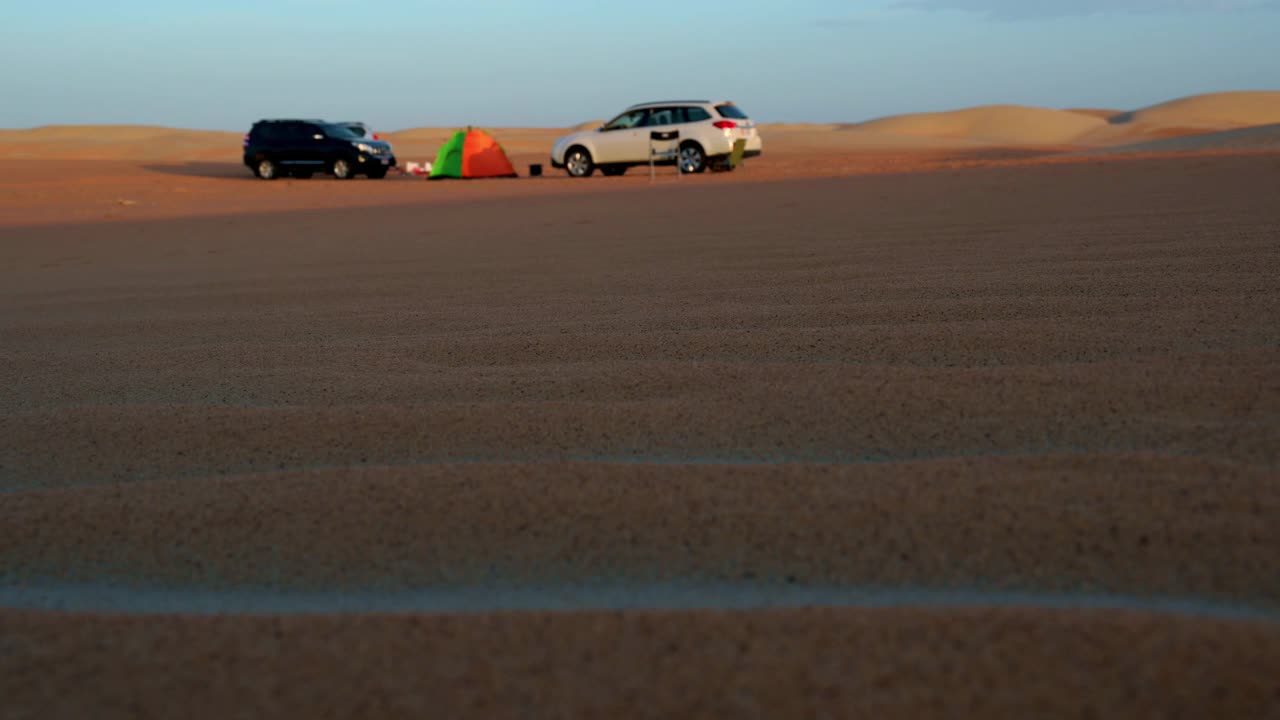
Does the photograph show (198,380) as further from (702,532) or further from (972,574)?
(972,574)

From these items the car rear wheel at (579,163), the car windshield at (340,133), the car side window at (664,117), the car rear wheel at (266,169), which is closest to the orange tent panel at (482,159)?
the car rear wheel at (579,163)

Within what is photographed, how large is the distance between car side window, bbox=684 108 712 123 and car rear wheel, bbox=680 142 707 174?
382mm

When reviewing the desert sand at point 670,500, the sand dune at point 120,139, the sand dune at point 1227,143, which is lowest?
the desert sand at point 670,500

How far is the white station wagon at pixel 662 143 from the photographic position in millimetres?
19562

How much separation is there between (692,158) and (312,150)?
718 cm

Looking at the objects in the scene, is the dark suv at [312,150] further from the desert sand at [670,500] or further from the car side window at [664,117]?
the desert sand at [670,500]

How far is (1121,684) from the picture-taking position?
3.72ft

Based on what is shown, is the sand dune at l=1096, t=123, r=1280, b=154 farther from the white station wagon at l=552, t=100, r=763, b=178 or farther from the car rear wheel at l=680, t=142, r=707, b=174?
the car rear wheel at l=680, t=142, r=707, b=174

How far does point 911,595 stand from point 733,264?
3.63m

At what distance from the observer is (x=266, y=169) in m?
22.6

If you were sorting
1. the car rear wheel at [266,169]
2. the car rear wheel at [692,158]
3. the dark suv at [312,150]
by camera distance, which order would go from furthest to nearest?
the car rear wheel at [266,169], the dark suv at [312,150], the car rear wheel at [692,158]

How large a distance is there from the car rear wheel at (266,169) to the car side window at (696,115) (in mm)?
8040

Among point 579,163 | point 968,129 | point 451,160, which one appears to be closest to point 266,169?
point 451,160

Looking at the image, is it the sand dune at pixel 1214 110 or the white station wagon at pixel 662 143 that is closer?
the white station wagon at pixel 662 143
